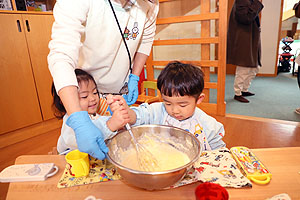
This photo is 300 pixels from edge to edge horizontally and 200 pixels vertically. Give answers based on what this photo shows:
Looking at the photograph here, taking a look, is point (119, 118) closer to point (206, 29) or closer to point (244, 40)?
point (206, 29)

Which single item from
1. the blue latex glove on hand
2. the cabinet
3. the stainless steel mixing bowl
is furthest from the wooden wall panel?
the stainless steel mixing bowl

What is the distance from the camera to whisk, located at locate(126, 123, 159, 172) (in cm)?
67

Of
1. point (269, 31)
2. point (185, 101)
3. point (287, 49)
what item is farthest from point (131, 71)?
point (287, 49)

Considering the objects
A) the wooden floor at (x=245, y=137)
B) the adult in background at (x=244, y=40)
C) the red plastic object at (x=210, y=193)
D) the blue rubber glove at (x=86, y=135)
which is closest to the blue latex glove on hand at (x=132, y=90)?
the blue rubber glove at (x=86, y=135)

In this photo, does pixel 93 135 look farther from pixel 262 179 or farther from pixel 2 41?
pixel 2 41

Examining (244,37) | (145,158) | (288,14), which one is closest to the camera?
(145,158)

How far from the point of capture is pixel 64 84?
2.22 ft

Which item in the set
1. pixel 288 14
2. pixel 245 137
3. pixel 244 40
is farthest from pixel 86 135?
pixel 288 14

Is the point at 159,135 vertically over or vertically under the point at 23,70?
under

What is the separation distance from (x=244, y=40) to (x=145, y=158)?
2623 mm

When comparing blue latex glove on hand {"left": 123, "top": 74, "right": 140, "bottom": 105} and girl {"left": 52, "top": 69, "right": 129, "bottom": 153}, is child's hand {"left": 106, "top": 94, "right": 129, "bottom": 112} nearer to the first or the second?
girl {"left": 52, "top": 69, "right": 129, "bottom": 153}

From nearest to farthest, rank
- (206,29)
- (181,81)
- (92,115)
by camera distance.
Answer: (181,81), (92,115), (206,29)

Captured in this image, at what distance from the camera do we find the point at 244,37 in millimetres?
2803

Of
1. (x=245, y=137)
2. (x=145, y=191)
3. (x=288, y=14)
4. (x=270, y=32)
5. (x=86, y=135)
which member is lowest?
(x=245, y=137)
